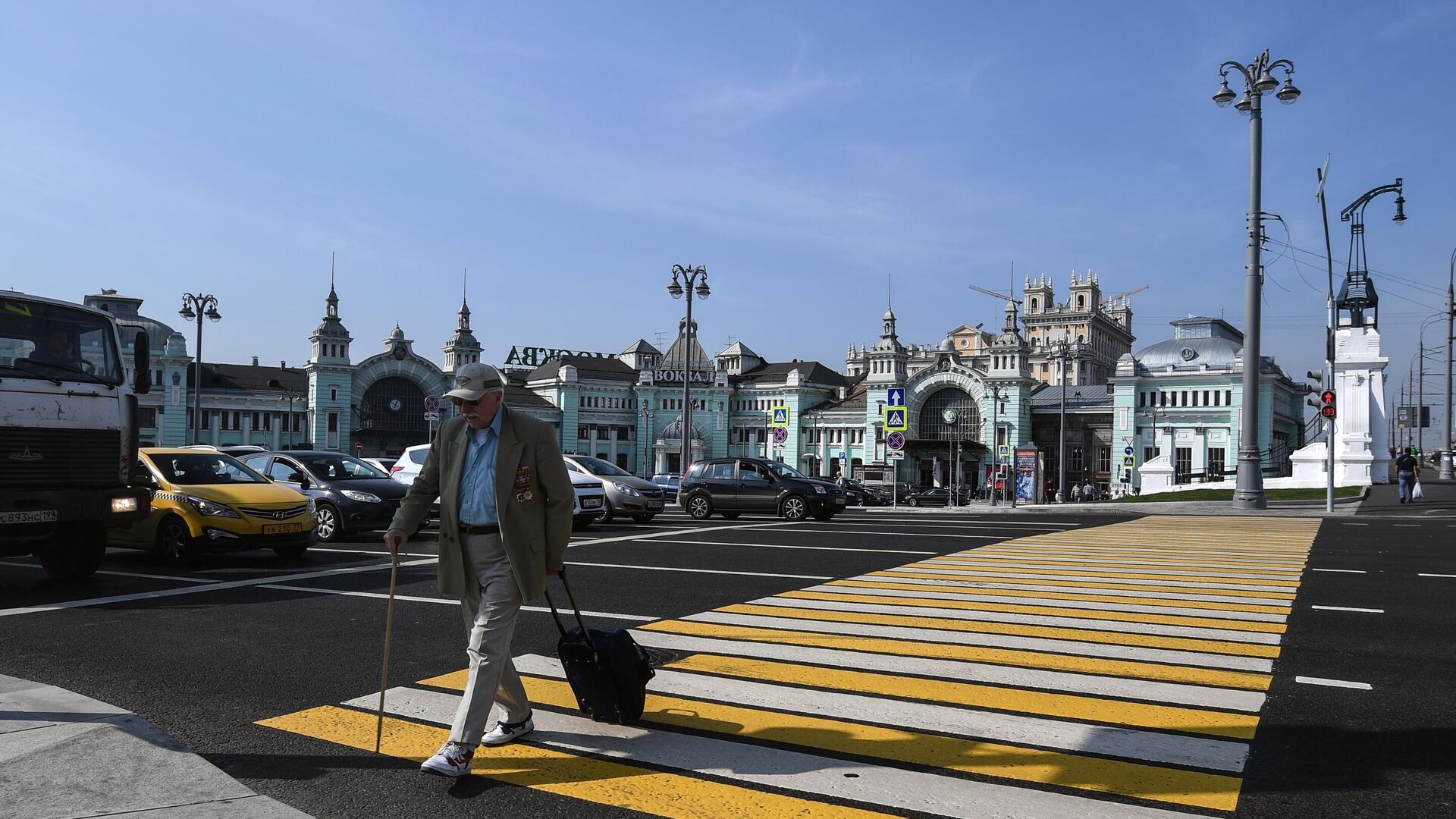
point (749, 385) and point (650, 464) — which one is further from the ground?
point (749, 385)

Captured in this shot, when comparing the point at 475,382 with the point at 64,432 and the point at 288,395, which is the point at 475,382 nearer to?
the point at 64,432

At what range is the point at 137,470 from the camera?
12.2 meters

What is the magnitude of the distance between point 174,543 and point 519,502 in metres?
10.5

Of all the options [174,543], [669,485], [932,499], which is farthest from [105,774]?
[932,499]

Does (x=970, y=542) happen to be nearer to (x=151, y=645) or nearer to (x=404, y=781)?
(x=151, y=645)

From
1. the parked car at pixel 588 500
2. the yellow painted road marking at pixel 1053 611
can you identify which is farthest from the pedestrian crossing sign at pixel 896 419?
the yellow painted road marking at pixel 1053 611

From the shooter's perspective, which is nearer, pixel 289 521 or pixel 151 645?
pixel 151 645

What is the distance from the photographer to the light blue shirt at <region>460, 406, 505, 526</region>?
5.05 m

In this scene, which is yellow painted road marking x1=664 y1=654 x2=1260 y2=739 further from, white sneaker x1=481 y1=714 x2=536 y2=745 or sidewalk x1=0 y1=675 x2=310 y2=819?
sidewalk x1=0 y1=675 x2=310 y2=819

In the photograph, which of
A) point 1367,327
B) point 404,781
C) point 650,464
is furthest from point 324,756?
point 650,464

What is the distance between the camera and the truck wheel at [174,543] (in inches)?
520

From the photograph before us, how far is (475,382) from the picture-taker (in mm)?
5152

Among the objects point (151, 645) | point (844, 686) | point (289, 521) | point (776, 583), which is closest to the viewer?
point (844, 686)

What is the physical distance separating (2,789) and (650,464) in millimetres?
109083
